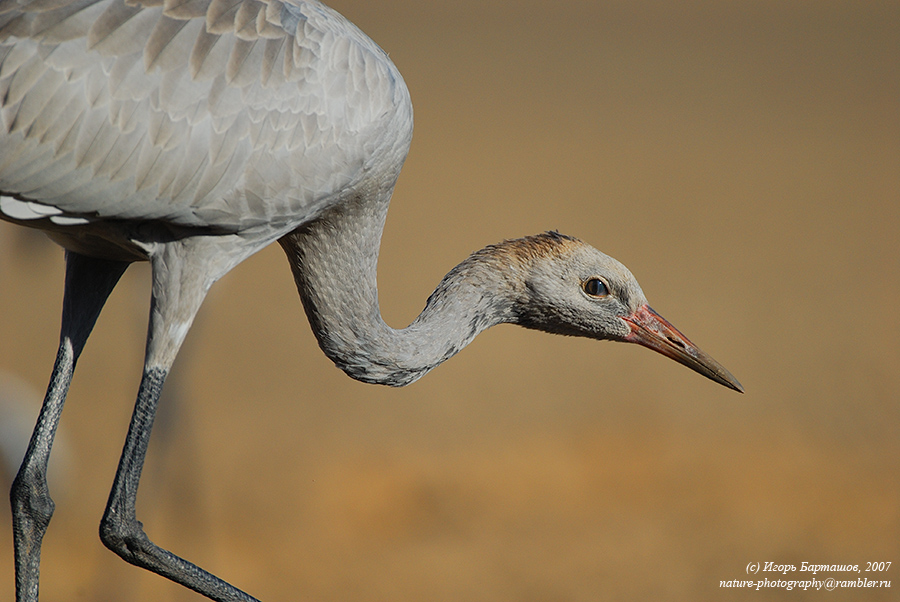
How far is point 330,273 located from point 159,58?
790mm

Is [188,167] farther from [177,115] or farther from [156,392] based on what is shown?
[156,392]

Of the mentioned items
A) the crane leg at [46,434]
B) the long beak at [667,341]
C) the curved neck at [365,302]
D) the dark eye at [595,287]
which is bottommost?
the crane leg at [46,434]

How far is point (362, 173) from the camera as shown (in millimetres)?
2748

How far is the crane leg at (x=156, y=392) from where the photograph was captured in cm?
256

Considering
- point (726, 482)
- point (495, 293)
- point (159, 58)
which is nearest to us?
point (159, 58)

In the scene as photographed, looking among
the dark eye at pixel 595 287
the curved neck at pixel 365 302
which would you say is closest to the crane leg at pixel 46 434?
the curved neck at pixel 365 302

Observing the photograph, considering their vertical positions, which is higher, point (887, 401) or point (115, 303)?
point (887, 401)

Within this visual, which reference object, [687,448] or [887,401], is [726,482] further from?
[887,401]

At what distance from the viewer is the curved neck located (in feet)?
9.55

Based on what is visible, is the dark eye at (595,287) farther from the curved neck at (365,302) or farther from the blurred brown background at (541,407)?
the blurred brown background at (541,407)

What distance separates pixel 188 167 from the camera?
2525mm

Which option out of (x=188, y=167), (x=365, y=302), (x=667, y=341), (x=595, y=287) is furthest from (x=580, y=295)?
(x=188, y=167)

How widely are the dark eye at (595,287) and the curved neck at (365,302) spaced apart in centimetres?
25

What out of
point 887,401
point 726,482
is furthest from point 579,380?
point 887,401
